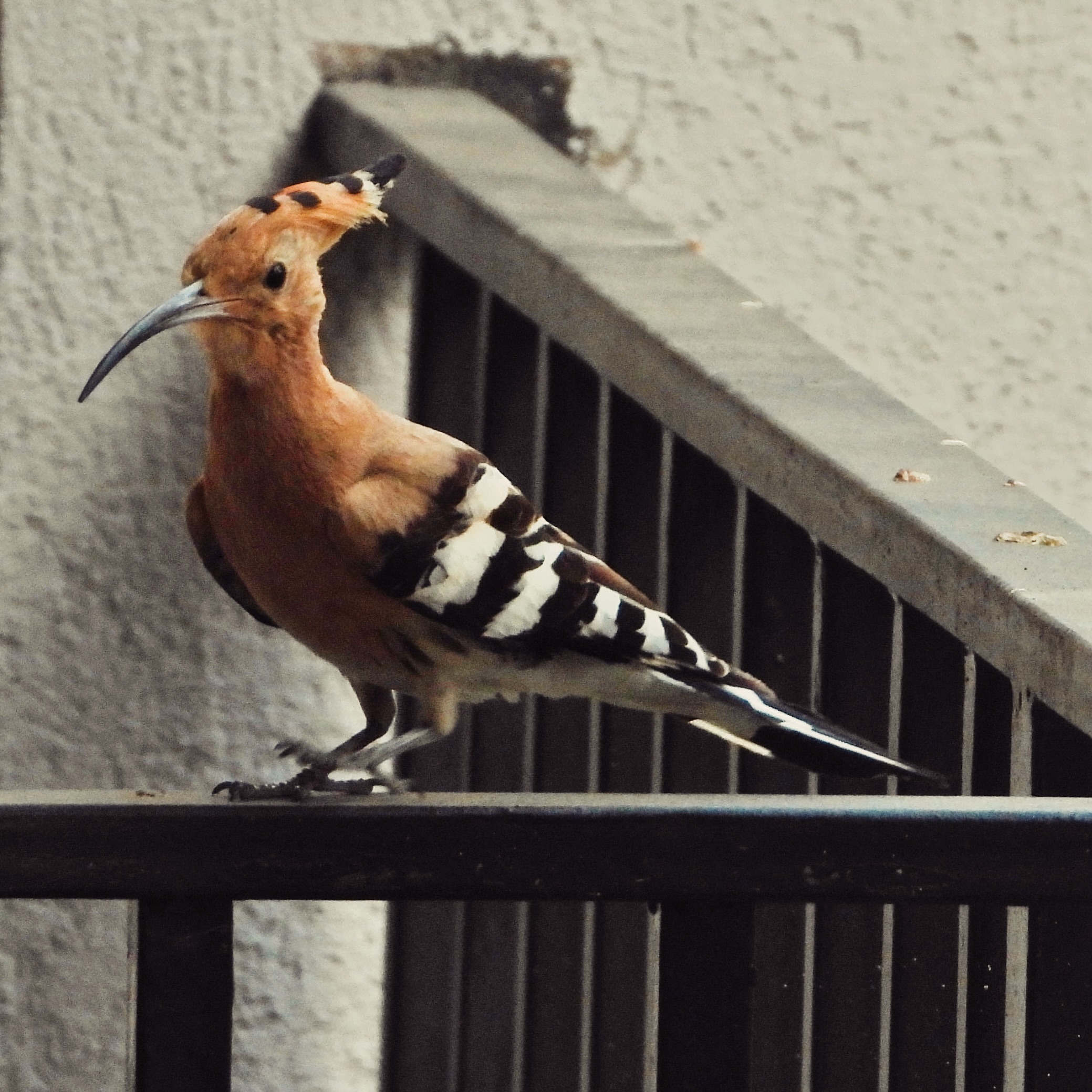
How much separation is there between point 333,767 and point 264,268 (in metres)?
0.35

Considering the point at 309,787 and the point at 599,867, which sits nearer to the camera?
the point at 599,867

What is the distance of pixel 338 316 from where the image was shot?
2.21m

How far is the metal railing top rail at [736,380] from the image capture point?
4.44 feet

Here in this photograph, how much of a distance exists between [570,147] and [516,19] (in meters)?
0.17

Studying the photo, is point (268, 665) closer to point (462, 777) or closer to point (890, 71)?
point (462, 777)

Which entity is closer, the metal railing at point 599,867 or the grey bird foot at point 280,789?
the metal railing at point 599,867

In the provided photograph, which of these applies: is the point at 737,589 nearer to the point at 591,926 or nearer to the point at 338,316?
the point at 591,926

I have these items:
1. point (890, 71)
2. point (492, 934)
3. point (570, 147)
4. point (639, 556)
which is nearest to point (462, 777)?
point (492, 934)

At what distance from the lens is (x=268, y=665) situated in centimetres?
223

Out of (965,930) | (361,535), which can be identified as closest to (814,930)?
(965,930)

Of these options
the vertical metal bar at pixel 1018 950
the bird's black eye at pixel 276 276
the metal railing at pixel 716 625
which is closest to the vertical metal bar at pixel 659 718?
the metal railing at pixel 716 625

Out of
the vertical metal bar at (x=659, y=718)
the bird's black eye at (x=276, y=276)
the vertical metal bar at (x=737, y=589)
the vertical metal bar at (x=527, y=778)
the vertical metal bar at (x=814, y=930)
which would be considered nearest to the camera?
the bird's black eye at (x=276, y=276)

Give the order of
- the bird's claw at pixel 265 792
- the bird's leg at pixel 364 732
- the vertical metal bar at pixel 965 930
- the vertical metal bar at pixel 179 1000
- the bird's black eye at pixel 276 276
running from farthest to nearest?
the vertical metal bar at pixel 965 930, the bird's leg at pixel 364 732, the bird's black eye at pixel 276 276, the bird's claw at pixel 265 792, the vertical metal bar at pixel 179 1000

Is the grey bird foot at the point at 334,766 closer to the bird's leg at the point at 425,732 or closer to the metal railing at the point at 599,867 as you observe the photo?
the bird's leg at the point at 425,732
